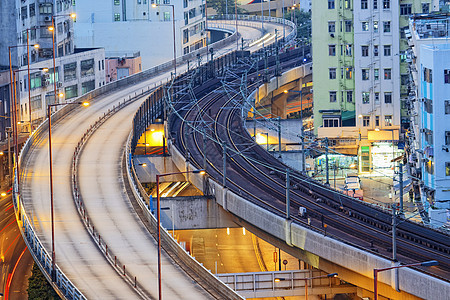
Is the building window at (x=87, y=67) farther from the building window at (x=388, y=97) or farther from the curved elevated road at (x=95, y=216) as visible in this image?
the building window at (x=388, y=97)

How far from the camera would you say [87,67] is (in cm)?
14800

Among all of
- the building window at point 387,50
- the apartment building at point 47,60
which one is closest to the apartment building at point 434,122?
the building window at point 387,50

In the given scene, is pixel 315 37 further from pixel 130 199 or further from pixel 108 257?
pixel 108 257

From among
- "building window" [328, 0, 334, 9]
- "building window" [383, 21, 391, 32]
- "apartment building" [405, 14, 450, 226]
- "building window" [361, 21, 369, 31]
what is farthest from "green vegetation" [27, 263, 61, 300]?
"building window" [328, 0, 334, 9]

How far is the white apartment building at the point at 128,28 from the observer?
572ft

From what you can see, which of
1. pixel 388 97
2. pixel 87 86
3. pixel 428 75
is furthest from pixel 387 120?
pixel 87 86

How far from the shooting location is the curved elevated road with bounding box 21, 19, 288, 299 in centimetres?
6362

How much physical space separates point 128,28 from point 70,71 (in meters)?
33.5

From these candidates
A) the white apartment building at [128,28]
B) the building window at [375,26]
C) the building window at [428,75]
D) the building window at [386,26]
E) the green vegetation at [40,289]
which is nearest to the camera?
→ the green vegetation at [40,289]

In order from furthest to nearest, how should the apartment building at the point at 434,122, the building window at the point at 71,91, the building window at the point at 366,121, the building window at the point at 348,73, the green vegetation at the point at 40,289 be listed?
1. the building window at the point at 71,91
2. the building window at the point at 348,73
3. the building window at the point at 366,121
4. the apartment building at the point at 434,122
5. the green vegetation at the point at 40,289

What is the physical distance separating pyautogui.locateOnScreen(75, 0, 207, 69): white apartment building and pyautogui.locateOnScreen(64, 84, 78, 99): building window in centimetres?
3101

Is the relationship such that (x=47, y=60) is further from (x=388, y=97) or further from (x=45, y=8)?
(x=388, y=97)

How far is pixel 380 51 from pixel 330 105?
7857 millimetres

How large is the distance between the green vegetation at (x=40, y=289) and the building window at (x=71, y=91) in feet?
237
